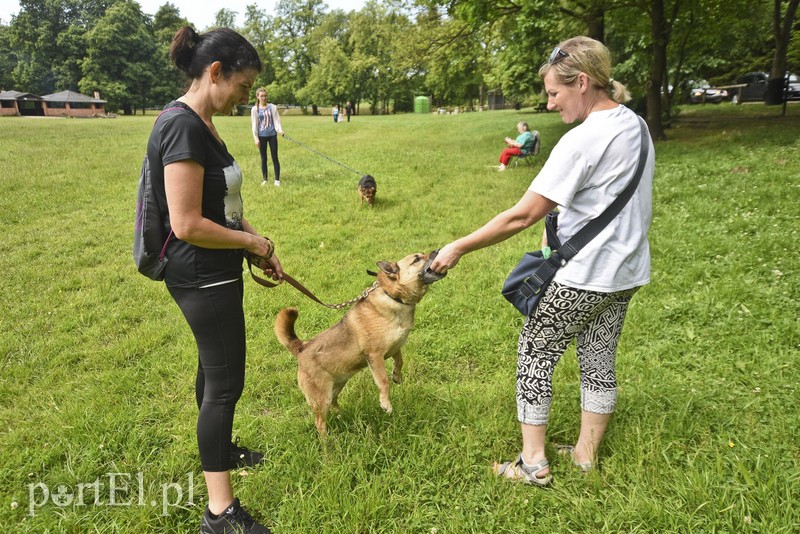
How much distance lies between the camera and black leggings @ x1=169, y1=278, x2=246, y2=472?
227 centimetres

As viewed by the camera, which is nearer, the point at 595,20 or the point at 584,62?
the point at 584,62

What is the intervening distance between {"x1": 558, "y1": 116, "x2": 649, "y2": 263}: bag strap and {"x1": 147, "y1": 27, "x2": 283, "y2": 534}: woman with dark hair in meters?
1.62

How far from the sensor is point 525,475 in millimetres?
2738

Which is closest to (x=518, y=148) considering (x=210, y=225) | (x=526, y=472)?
(x=526, y=472)

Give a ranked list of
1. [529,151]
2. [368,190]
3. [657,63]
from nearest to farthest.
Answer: [368,190]
[529,151]
[657,63]

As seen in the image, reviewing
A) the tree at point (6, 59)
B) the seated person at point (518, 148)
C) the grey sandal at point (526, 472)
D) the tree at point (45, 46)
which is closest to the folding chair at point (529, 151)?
the seated person at point (518, 148)

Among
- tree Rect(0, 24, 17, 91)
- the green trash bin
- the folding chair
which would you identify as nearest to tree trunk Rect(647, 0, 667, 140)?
the folding chair

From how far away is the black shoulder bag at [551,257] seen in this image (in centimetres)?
224

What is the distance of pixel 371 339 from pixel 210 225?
59.1 inches

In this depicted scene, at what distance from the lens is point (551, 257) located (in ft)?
7.91

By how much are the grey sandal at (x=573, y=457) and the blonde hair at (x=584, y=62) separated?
2.16 m

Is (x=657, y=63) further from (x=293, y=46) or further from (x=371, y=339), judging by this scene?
(x=293, y=46)

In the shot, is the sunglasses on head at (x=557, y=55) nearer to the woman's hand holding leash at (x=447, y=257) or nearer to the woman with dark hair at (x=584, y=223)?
the woman with dark hair at (x=584, y=223)

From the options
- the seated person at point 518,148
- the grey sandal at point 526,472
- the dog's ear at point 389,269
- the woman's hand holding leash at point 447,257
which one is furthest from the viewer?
the seated person at point 518,148
